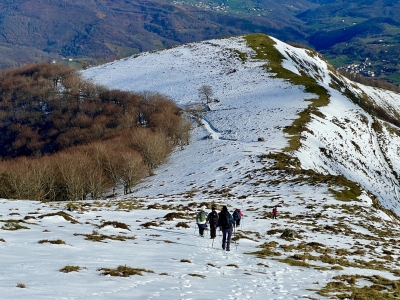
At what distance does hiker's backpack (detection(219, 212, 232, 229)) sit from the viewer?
20684mm

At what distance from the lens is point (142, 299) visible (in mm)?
10891

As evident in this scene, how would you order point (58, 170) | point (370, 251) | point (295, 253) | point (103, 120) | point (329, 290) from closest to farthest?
point (329, 290) → point (295, 253) → point (370, 251) → point (58, 170) → point (103, 120)

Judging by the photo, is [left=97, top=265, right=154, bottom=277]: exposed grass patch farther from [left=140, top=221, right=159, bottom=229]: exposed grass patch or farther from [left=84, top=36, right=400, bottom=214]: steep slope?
[left=84, top=36, right=400, bottom=214]: steep slope

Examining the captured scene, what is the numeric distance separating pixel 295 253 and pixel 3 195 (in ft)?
142

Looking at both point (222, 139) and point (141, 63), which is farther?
point (141, 63)

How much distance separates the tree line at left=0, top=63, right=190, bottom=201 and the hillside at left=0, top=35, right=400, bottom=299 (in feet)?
16.1

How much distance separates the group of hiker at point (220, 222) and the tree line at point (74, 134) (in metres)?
33.3

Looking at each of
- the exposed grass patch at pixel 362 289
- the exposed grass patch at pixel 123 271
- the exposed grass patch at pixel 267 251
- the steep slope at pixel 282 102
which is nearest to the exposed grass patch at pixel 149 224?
the exposed grass patch at pixel 267 251

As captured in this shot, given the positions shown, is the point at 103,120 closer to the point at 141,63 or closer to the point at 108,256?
the point at 141,63

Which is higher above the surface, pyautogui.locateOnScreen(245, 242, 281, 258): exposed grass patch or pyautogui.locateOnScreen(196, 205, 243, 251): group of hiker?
pyautogui.locateOnScreen(196, 205, 243, 251): group of hiker

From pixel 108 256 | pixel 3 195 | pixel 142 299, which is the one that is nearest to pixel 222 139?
pixel 3 195

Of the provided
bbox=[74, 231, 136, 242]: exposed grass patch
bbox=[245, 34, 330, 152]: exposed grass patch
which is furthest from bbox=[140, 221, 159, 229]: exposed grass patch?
bbox=[245, 34, 330, 152]: exposed grass patch

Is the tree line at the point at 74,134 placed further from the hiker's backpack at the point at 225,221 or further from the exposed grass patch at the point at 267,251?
the hiker's backpack at the point at 225,221

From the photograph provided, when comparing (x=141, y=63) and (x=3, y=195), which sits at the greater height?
(x=141, y=63)
